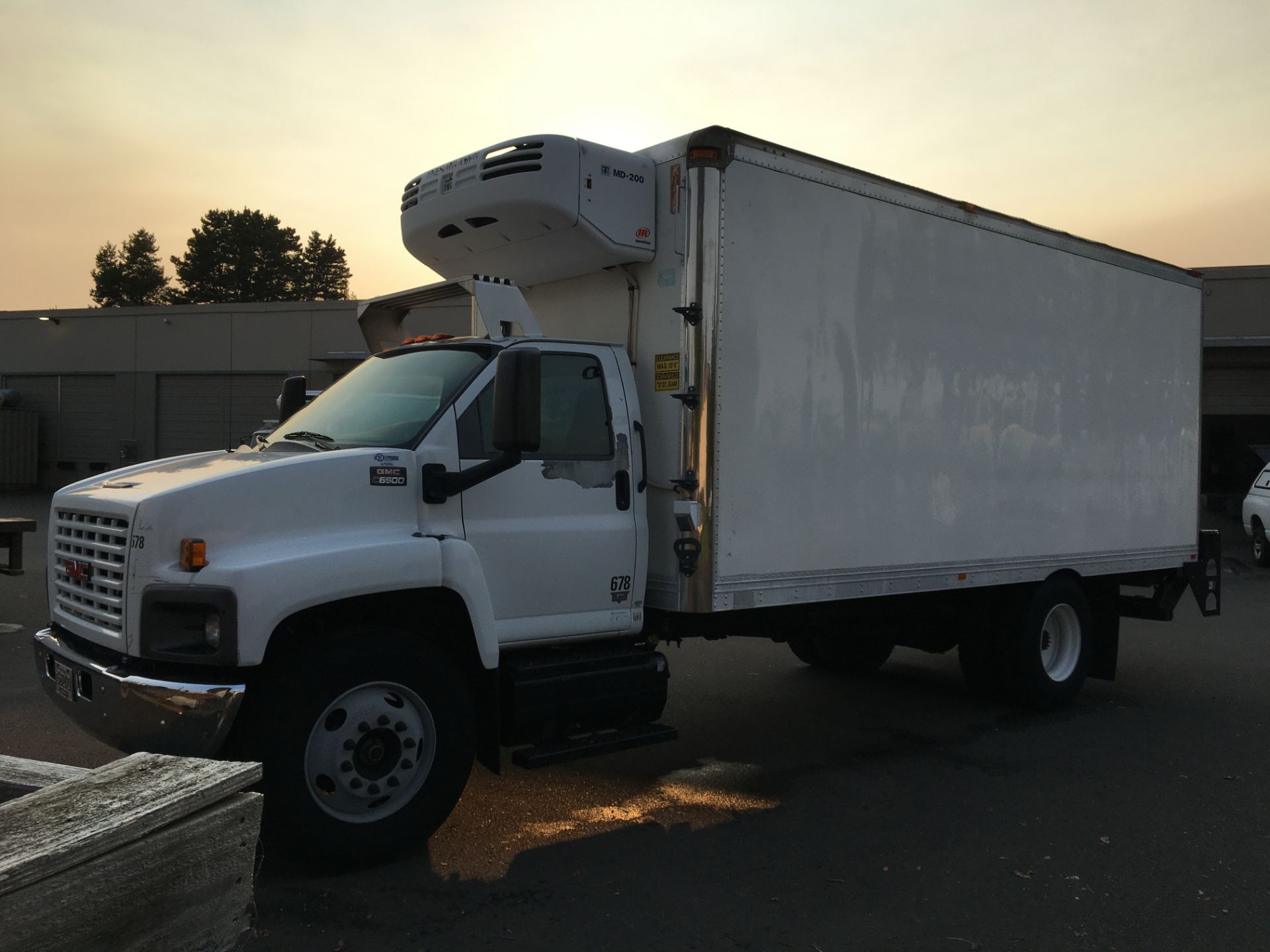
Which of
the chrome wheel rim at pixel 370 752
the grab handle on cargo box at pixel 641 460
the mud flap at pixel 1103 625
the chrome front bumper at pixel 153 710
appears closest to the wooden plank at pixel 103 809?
the chrome front bumper at pixel 153 710

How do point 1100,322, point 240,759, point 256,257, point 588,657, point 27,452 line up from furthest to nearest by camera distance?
point 256,257 → point 27,452 → point 1100,322 → point 588,657 → point 240,759

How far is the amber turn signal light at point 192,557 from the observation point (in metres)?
4.06

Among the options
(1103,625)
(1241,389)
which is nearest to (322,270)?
(1241,389)

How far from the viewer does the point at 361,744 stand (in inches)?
173

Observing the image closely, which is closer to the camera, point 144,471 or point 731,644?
point 144,471

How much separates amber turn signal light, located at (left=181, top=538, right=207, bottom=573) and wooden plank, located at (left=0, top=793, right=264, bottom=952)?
5.67ft

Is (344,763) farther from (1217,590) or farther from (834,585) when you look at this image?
(1217,590)

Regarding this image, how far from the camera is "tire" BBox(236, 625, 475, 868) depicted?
4.15 metres

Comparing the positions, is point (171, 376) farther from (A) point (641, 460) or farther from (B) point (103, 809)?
(B) point (103, 809)

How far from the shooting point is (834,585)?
19.8ft

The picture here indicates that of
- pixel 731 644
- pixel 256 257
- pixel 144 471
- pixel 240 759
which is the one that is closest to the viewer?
pixel 240 759

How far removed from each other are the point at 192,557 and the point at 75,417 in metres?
33.7

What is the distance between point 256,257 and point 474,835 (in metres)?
76.9

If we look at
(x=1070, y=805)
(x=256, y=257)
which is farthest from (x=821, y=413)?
(x=256, y=257)
